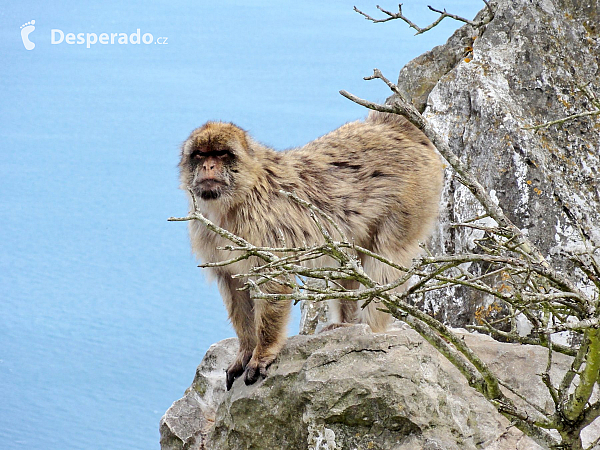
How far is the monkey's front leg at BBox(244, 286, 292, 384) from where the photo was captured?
3.64 metres

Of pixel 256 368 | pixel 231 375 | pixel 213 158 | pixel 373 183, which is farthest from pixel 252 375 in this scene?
pixel 373 183

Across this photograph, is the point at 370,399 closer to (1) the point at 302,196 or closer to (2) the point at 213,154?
(1) the point at 302,196

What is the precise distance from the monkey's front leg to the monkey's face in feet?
1.82

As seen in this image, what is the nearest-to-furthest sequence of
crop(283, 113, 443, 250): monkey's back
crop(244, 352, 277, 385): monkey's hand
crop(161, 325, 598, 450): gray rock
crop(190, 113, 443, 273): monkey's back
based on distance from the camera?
crop(161, 325, 598, 450): gray rock
crop(244, 352, 277, 385): monkey's hand
crop(190, 113, 443, 273): monkey's back
crop(283, 113, 443, 250): monkey's back

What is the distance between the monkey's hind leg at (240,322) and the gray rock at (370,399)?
15 centimetres

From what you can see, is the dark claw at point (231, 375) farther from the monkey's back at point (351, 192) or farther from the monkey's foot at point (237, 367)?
the monkey's back at point (351, 192)

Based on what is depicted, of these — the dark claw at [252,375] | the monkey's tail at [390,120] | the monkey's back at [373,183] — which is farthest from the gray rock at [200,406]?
the monkey's tail at [390,120]

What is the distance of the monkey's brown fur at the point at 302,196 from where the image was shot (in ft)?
12.2

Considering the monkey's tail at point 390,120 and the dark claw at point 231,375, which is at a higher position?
the monkey's tail at point 390,120

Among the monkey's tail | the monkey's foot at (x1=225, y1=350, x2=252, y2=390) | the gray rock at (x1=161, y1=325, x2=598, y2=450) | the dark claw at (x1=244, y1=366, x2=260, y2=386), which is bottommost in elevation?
the gray rock at (x1=161, y1=325, x2=598, y2=450)

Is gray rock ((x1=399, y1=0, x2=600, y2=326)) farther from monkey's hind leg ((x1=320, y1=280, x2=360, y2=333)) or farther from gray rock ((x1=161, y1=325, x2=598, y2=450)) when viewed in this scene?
gray rock ((x1=161, y1=325, x2=598, y2=450))

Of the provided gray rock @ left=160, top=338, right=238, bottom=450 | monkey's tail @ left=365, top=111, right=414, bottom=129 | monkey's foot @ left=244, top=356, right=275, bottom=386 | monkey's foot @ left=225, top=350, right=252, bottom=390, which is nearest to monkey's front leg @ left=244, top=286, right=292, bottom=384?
monkey's foot @ left=244, top=356, right=275, bottom=386

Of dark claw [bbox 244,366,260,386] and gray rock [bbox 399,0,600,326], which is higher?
gray rock [bbox 399,0,600,326]

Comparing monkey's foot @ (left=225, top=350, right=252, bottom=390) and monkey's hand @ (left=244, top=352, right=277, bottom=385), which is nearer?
monkey's hand @ (left=244, top=352, right=277, bottom=385)
